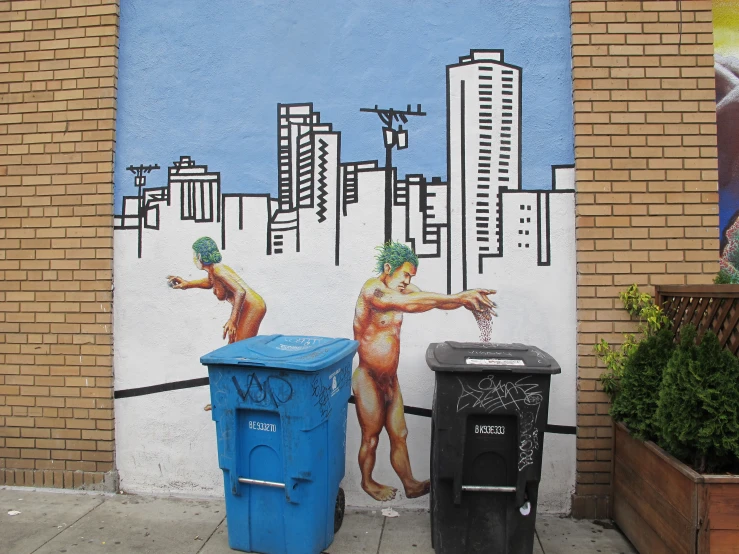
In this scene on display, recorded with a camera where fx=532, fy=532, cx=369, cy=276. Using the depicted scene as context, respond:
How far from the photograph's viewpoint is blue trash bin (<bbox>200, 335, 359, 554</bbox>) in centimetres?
311

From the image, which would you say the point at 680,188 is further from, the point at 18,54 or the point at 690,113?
the point at 18,54

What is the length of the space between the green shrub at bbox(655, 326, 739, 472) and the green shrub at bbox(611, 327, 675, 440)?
0.79 feet

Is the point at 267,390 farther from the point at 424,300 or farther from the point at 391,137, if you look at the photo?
the point at 391,137

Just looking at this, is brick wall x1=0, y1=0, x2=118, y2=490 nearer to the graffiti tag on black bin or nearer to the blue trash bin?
the blue trash bin

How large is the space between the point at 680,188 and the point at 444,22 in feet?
7.02

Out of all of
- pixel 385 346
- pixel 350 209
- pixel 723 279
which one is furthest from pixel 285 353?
pixel 723 279

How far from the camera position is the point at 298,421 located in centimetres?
310

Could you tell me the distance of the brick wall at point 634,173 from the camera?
12.5 feet

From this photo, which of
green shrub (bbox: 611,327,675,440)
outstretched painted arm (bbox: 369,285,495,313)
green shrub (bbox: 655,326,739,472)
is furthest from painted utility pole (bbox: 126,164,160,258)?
green shrub (bbox: 655,326,739,472)

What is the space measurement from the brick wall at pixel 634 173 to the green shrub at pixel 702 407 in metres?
0.90

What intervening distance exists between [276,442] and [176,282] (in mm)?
1711

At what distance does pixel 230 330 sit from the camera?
13.7 ft

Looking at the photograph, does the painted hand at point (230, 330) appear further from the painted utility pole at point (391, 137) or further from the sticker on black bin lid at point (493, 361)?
the sticker on black bin lid at point (493, 361)

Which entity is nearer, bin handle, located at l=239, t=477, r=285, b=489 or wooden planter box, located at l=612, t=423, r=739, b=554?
wooden planter box, located at l=612, t=423, r=739, b=554
